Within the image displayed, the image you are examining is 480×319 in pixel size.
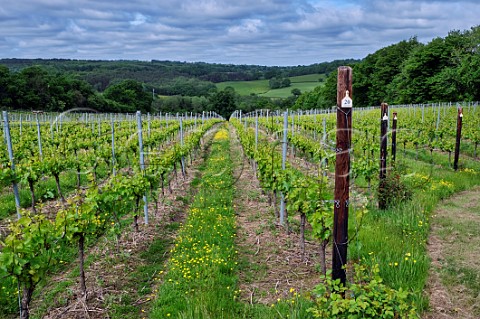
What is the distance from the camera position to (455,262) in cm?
576

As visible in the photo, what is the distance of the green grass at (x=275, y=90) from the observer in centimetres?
10706

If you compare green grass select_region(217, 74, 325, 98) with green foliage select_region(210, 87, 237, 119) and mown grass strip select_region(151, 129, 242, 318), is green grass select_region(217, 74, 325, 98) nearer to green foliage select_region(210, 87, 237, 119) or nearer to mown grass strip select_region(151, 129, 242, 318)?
green foliage select_region(210, 87, 237, 119)

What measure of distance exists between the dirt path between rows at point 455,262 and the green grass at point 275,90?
96270mm

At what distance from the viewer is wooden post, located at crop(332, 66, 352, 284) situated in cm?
386

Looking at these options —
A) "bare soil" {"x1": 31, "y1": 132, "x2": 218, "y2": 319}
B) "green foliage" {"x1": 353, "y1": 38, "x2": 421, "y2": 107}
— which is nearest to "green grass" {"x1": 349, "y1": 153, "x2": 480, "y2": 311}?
"bare soil" {"x1": 31, "y1": 132, "x2": 218, "y2": 319}

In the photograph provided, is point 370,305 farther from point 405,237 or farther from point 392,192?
point 392,192

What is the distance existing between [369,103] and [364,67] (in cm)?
810

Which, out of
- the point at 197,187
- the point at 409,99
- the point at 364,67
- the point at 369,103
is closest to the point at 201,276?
the point at 197,187

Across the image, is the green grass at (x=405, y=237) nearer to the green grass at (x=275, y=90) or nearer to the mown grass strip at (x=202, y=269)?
the mown grass strip at (x=202, y=269)

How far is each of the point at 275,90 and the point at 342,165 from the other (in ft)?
365

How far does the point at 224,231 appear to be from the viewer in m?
7.39

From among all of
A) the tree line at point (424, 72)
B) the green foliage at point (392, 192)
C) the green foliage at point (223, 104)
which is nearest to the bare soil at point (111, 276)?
the green foliage at point (392, 192)

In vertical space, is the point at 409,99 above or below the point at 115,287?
above

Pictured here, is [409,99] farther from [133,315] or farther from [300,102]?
[133,315]
